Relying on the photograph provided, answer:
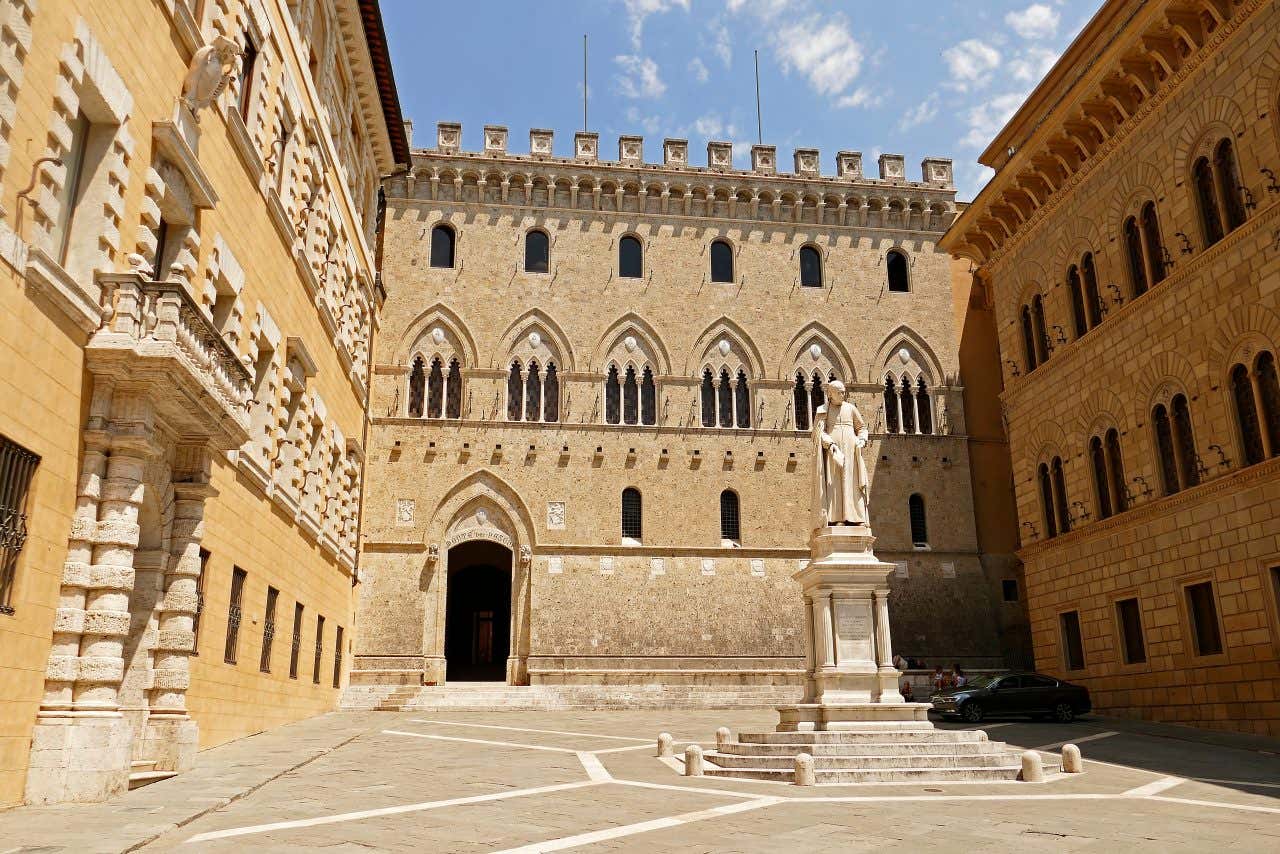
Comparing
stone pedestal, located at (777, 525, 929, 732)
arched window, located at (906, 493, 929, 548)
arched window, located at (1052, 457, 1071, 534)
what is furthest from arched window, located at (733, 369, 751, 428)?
stone pedestal, located at (777, 525, 929, 732)

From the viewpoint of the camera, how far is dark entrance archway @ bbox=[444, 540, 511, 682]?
1378 inches

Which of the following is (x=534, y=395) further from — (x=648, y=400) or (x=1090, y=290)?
(x=1090, y=290)

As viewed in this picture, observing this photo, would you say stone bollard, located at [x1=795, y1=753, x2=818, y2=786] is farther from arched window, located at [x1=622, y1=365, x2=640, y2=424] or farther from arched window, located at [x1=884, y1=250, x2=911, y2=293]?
arched window, located at [x1=884, y1=250, x2=911, y2=293]

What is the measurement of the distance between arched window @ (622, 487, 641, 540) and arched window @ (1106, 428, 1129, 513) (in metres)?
14.0

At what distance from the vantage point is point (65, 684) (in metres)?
9.70

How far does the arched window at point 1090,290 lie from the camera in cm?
2280

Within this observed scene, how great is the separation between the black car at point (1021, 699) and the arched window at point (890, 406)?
12.8m

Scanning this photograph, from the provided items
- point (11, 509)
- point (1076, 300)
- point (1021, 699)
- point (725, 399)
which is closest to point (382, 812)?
point (11, 509)

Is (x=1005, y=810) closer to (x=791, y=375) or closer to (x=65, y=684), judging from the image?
(x=65, y=684)

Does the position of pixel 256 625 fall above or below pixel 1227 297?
below

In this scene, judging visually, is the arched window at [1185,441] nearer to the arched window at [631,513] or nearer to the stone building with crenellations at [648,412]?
the stone building with crenellations at [648,412]

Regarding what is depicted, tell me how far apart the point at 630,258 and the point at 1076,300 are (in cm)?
1490

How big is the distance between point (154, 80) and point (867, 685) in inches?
454

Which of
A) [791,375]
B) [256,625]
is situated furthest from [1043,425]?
[256,625]
